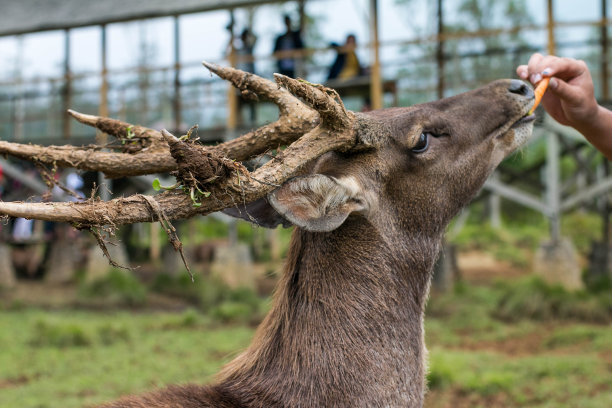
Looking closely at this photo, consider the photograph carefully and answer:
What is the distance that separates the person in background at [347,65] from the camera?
11266 mm

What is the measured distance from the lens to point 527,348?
8.03 metres

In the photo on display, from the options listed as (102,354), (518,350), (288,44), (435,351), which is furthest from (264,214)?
(288,44)

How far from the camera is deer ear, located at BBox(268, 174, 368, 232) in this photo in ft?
7.61

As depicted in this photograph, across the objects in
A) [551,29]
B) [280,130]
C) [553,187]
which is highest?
[551,29]

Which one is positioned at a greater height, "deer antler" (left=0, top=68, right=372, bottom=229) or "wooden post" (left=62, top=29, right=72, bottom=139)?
"wooden post" (left=62, top=29, right=72, bottom=139)

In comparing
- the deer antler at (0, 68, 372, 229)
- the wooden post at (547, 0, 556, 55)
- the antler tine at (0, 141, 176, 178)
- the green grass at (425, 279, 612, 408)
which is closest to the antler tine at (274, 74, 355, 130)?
the deer antler at (0, 68, 372, 229)

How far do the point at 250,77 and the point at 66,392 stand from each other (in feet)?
16.1

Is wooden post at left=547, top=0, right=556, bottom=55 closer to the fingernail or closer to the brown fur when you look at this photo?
the fingernail

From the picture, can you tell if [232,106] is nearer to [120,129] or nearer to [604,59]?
[604,59]

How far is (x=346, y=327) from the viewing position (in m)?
2.58

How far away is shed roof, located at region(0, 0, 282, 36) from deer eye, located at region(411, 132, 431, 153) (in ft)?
28.7

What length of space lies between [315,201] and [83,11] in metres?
12.4

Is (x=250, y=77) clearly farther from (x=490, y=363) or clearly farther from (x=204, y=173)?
(x=490, y=363)

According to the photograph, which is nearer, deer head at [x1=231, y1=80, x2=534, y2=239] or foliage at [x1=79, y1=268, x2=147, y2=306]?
deer head at [x1=231, y1=80, x2=534, y2=239]
